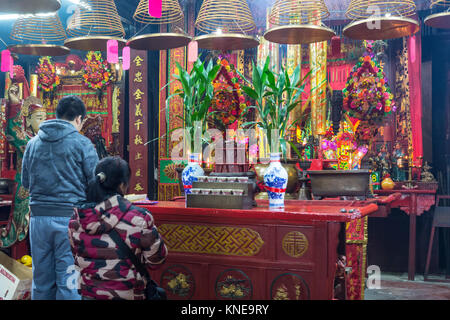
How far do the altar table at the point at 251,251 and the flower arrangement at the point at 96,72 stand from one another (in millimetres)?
5452

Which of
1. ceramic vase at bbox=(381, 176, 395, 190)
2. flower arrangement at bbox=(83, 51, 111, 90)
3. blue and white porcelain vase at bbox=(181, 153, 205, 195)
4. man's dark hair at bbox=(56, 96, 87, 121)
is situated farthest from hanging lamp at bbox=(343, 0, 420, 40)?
flower arrangement at bbox=(83, 51, 111, 90)

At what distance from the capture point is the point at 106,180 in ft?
6.66

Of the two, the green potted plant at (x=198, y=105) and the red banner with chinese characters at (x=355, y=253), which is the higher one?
the green potted plant at (x=198, y=105)

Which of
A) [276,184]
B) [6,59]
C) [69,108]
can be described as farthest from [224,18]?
[6,59]

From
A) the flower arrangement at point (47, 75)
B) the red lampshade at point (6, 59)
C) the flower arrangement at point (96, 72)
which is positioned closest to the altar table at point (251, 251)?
the red lampshade at point (6, 59)

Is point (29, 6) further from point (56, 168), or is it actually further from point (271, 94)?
point (271, 94)

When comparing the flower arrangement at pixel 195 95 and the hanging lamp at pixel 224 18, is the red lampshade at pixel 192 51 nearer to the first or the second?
the hanging lamp at pixel 224 18

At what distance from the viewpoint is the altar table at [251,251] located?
2502mm

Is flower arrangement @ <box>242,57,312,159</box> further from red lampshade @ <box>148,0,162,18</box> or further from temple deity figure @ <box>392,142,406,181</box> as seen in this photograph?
temple deity figure @ <box>392,142,406,181</box>

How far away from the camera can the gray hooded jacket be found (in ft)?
9.34

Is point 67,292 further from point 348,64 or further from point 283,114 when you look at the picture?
point 348,64

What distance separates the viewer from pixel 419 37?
607cm

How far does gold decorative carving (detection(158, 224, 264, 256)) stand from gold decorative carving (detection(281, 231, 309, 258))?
146 mm

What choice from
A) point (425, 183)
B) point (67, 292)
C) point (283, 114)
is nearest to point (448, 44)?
point (425, 183)
